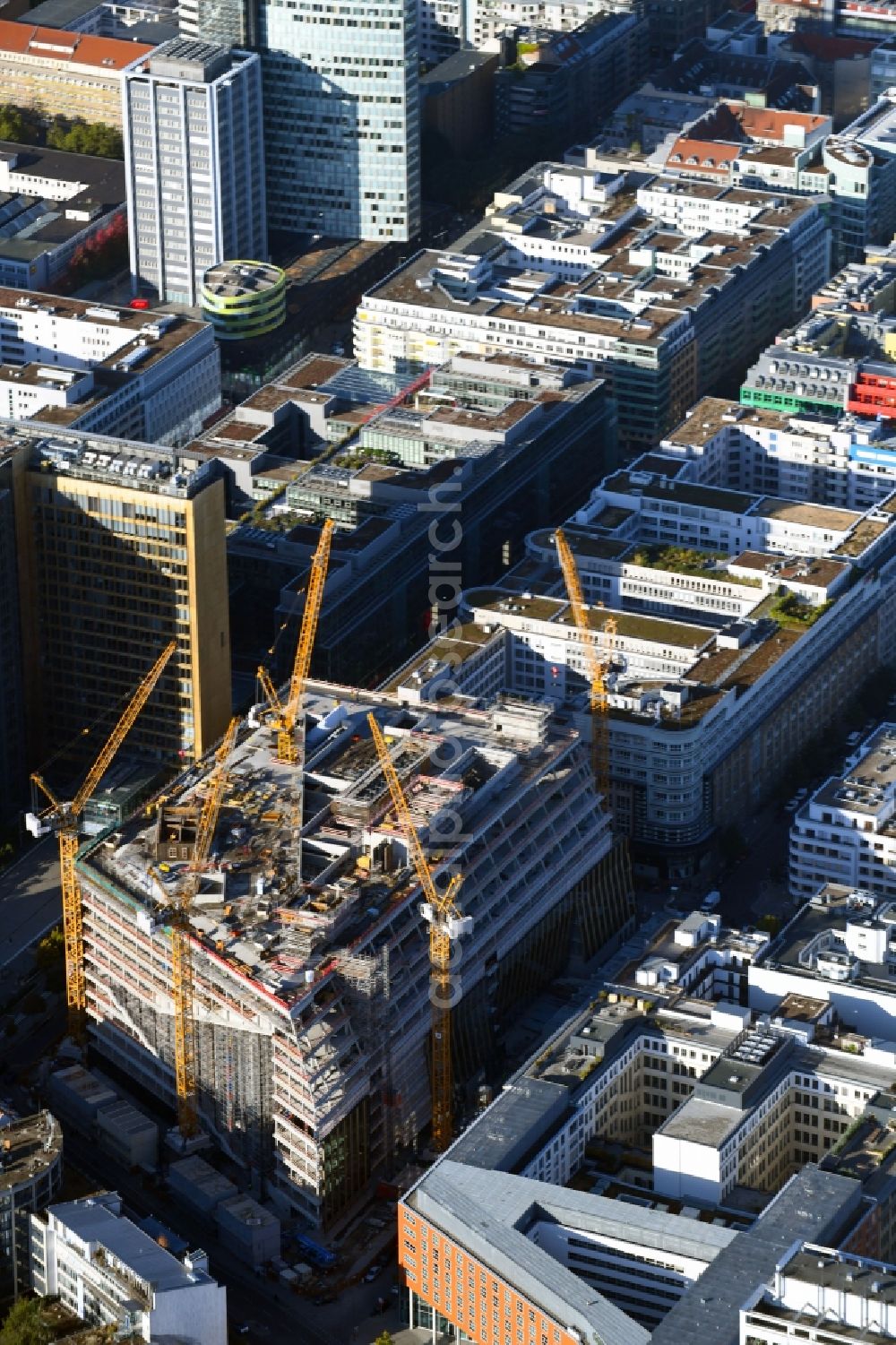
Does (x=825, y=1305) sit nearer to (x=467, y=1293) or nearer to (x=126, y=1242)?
(x=467, y=1293)

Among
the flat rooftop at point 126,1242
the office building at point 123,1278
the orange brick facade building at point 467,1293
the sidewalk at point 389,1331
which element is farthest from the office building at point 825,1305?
the flat rooftop at point 126,1242

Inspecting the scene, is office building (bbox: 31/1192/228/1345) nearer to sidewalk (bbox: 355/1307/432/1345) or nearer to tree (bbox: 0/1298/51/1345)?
tree (bbox: 0/1298/51/1345)

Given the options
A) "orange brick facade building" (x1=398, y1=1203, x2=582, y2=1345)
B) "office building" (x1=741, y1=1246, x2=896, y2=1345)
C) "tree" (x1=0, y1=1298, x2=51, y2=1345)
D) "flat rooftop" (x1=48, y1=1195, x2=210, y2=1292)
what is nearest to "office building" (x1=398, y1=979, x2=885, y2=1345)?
"orange brick facade building" (x1=398, y1=1203, x2=582, y2=1345)

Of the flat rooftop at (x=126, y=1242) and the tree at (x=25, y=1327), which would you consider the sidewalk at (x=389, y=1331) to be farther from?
the tree at (x=25, y=1327)

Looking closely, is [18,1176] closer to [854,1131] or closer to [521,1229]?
[521,1229]

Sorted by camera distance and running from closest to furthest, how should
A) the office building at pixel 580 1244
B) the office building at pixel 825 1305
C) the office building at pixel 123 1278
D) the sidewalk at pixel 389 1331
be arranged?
the office building at pixel 825 1305 < the office building at pixel 580 1244 < the office building at pixel 123 1278 < the sidewalk at pixel 389 1331

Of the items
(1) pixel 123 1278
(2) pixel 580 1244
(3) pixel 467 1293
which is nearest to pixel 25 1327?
(1) pixel 123 1278

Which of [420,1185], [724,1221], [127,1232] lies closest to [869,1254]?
[724,1221]
